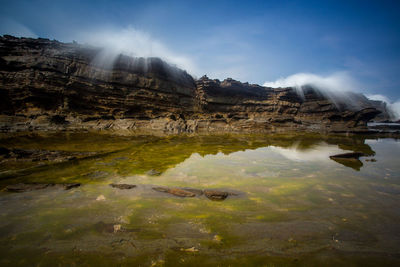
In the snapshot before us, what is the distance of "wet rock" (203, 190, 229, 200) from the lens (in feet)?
14.1

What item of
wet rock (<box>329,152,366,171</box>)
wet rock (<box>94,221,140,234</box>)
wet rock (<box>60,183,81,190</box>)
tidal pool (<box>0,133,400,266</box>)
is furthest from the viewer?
wet rock (<box>329,152,366,171</box>)

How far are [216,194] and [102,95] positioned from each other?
109 ft

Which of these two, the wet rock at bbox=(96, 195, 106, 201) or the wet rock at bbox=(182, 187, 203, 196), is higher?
the wet rock at bbox=(182, 187, 203, 196)

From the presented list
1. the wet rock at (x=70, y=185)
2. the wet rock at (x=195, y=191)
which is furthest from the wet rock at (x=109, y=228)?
the wet rock at (x=70, y=185)

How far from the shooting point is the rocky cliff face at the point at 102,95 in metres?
26.2

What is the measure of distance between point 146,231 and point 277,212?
8.36ft

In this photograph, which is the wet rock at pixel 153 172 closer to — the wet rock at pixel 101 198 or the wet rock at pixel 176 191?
the wet rock at pixel 176 191

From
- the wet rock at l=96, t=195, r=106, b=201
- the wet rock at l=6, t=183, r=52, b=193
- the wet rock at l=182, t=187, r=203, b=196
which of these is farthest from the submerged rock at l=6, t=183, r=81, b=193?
the wet rock at l=182, t=187, r=203, b=196

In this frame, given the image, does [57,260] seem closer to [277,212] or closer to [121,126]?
[277,212]

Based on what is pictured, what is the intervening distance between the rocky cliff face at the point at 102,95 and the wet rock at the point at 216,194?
75.9 ft

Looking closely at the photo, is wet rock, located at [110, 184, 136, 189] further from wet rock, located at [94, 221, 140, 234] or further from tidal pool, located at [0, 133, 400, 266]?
wet rock, located at [94, 221, 140, 234]

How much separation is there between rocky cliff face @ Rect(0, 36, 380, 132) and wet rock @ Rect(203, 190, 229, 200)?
911 inches

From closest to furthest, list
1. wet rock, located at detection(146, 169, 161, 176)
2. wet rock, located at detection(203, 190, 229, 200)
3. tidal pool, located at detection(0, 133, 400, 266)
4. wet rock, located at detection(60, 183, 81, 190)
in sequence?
tidal pool, located at detection(0, 133, 400, 266)
wet rock, located at detection(203, 190, 229, 200)
wet rock, located at detection(60, 183, 81, 190)
wet rock, located at detection(146, 169, 161, 176)

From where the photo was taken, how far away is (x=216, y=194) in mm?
4418
